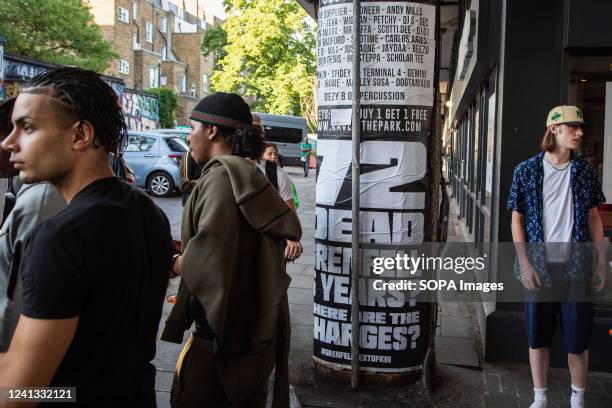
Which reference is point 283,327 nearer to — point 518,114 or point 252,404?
point 252,404

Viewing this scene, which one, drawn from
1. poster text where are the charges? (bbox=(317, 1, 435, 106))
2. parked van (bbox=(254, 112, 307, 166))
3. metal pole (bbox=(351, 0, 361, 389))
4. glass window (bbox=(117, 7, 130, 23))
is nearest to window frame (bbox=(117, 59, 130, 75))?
glass window (bbox=(117, 7, 130, 23))

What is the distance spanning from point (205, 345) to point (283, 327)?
0.43 metres

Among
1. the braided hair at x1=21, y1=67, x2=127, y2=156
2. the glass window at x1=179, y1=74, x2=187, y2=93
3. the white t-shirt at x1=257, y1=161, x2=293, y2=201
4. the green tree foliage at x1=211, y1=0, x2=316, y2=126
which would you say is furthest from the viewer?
the glass window at x1=179, y1=74, x2=187, y2=93

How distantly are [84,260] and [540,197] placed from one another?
3.03m

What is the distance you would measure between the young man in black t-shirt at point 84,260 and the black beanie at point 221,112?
945 mm

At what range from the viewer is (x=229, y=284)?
241cm

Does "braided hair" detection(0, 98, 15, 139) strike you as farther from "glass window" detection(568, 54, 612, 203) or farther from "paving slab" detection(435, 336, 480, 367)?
"glass window" detection(568, 54, 612, 203)

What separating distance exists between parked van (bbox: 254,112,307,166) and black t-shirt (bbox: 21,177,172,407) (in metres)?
35.1

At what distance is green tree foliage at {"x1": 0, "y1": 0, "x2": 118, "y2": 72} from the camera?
29.1m

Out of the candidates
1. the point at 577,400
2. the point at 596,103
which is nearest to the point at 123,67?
the point at 596,103

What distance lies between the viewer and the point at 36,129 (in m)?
1.63

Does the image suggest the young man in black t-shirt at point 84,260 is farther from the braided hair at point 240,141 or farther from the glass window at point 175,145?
the glass window at point 175,145

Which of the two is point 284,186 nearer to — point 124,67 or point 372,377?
point 372,377

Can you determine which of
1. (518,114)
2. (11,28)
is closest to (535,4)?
(518,114)
